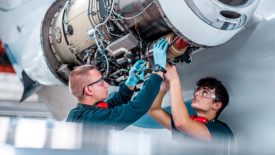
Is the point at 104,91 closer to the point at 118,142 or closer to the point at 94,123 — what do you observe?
the point at 94,123

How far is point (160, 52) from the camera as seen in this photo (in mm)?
1342

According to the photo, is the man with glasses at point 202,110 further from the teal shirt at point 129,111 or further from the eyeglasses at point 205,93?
the teal shirt at point 129,111

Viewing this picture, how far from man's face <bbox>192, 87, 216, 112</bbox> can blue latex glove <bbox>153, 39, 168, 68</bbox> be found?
0.23m

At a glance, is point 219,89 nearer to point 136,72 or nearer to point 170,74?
point 170,74

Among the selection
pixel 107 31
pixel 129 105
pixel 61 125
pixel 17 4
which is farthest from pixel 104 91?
pixel 17 4

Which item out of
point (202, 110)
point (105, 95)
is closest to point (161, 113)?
point (202, 110)

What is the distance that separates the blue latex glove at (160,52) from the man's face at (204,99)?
234mm

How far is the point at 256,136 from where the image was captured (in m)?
1.38

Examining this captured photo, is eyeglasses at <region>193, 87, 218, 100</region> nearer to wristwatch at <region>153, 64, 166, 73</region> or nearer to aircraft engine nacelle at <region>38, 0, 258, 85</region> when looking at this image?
aircraft engine nacelle at <region>38, 0, 258, 85</region>

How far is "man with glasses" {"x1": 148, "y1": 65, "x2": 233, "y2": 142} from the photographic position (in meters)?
1.38

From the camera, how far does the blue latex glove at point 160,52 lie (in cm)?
134

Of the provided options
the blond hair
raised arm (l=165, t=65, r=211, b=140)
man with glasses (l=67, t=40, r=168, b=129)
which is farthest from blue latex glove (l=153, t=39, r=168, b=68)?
the blond hair

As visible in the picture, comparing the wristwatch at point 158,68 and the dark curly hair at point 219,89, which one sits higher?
the wristwatch at point 158,68

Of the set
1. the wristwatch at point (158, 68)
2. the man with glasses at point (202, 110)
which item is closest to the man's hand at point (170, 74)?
the man with glasses at point (202, 110)
